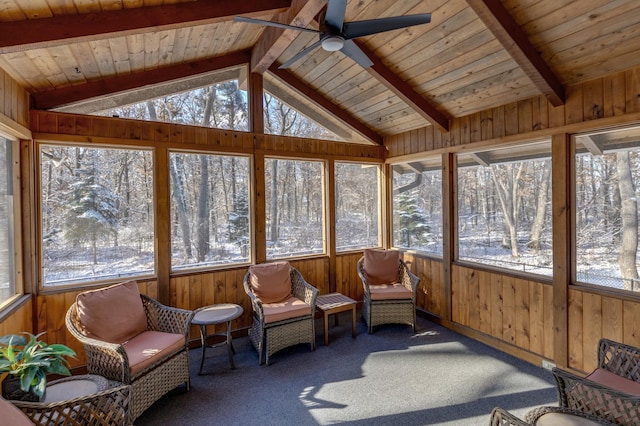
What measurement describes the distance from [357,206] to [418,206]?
93 cm

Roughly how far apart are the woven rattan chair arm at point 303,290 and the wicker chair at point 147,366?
1.31 metres

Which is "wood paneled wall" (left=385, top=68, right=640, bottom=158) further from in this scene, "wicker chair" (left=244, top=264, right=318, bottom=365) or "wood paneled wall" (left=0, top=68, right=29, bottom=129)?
"wood paneled wall" (left=0, top=68, right=29, bottom=129)

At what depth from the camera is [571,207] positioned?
298 cm

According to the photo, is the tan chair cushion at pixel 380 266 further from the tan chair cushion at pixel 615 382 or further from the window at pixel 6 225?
the window at pixel 6 225

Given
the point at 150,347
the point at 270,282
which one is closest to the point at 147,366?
the point at 150,347

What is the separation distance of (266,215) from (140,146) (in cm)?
166

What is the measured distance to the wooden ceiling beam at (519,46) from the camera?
2377mm

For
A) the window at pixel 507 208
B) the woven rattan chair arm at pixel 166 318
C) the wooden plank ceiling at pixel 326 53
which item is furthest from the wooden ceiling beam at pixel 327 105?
the woven rattan chair arm at pixel 166 318

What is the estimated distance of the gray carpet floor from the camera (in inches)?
97.2

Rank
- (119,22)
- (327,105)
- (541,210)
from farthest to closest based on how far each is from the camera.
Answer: (327,105) → (541,210) → (119,22)

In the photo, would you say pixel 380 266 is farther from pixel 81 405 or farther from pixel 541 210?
pixel 81 405

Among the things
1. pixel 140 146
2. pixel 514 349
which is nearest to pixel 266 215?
pixel 140 146

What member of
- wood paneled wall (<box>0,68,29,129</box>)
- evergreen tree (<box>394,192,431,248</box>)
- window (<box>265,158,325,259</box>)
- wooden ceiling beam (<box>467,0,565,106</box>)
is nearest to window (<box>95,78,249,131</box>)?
wood paneled wall (<box>0,68,29,129</box>)

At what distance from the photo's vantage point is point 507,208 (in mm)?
3609
